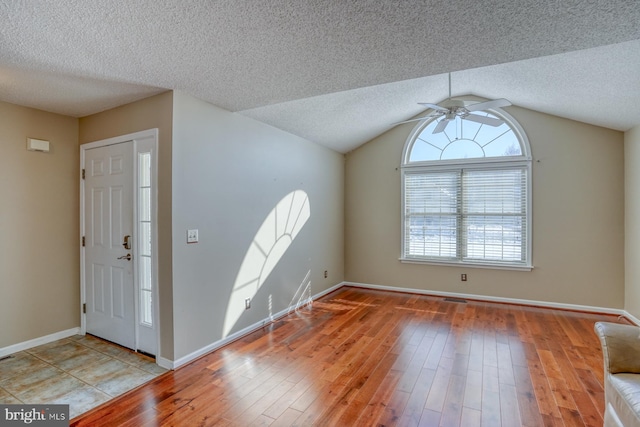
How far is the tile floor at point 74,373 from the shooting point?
2361 millimetres

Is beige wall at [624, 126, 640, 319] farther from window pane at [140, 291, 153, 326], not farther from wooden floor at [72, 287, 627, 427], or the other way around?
window pane at [140, 291, 153, 326]

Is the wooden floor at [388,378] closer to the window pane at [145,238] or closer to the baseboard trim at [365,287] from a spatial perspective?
the baseboard trim at [365,287]

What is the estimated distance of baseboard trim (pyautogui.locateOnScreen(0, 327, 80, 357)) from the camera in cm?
305

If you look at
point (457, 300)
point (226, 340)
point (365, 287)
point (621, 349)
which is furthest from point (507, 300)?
point (226, 340)

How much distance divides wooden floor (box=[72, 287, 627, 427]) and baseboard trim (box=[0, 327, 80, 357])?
65.7 inches

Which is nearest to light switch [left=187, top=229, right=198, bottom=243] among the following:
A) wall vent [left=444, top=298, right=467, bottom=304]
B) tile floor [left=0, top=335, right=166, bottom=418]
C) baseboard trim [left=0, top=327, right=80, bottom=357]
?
tile floor [left=0, top=335, right=166, bottom=418]

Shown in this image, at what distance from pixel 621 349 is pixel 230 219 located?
3.17 m

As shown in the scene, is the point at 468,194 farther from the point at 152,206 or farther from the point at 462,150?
the point at 152,206

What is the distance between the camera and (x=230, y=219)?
3418mm

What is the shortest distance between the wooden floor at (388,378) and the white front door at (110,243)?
39.5 inches

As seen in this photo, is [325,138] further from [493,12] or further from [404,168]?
[493,12]

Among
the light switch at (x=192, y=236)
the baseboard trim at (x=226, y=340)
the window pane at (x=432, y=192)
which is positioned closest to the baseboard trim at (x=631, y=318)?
the window pane at (x=432, y=192)

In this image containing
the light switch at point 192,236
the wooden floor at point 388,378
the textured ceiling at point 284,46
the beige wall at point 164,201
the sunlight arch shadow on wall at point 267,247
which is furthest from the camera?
the sunlight arch shadow on wall at point 267,247

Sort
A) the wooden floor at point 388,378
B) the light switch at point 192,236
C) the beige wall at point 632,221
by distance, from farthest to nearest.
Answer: the beige wall at point 632,221, the light switch at point 192,236, the wooden floor at point 388,378
